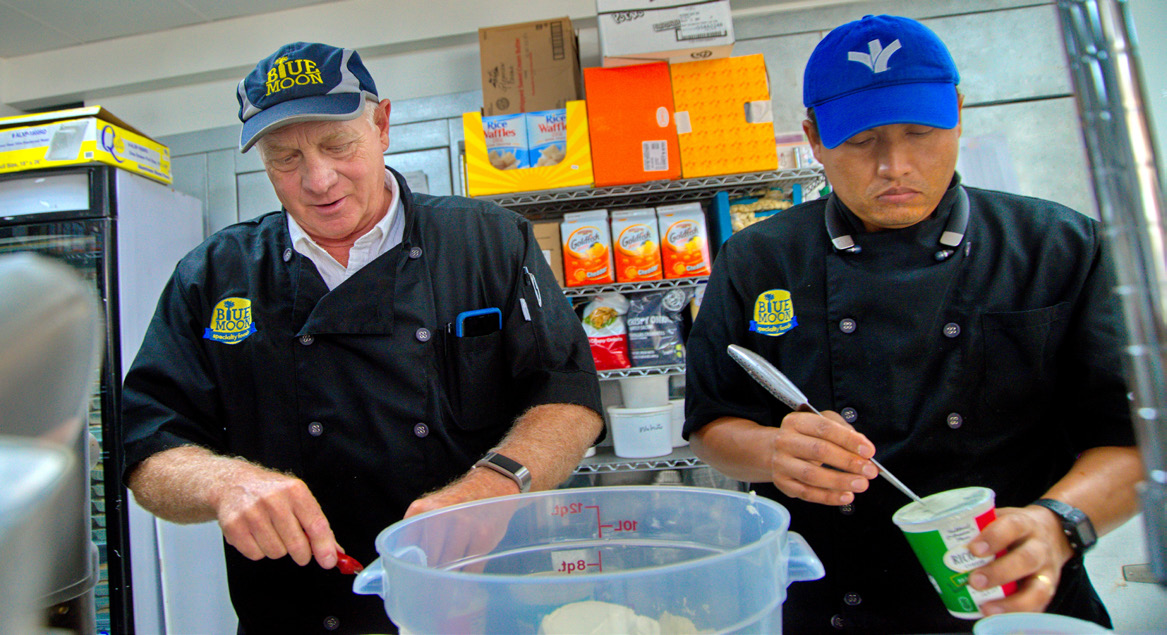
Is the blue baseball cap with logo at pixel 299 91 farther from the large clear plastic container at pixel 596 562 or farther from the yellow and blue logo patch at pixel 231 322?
the large clear plastic container at pixel 596 562

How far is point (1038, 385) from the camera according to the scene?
3.73ft

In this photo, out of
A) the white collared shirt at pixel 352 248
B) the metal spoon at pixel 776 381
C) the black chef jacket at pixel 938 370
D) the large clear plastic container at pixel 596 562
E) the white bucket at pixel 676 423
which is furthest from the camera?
the white bucket at pixel 676 423

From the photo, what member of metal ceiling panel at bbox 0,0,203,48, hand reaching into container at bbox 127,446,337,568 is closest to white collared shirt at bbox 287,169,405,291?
hand reaching into container at bbox 127,446,337,568

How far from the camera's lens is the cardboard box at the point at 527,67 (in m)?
2.88

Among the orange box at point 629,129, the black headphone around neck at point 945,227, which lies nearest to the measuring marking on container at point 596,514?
the black headphone around neck at point 945,227

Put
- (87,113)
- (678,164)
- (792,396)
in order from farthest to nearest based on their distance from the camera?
(87,113)
(678,164)
(792,396)

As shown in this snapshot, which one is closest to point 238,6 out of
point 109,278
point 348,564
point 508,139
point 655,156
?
point 109,278

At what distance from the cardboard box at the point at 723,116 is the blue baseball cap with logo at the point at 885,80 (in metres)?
1.52

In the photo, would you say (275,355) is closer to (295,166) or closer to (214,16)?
(295,166)

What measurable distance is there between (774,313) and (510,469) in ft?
1.91

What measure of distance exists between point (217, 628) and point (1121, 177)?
3766 mm

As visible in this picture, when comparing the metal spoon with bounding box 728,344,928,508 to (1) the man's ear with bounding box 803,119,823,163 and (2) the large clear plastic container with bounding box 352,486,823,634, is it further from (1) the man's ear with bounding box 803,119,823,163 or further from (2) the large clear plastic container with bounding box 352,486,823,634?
(1) the man's ear with bounding box 803,119,823,163

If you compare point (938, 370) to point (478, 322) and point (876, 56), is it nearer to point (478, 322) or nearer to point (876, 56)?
point (876, 56)

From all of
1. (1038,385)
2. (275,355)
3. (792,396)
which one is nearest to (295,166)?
(275,355)
